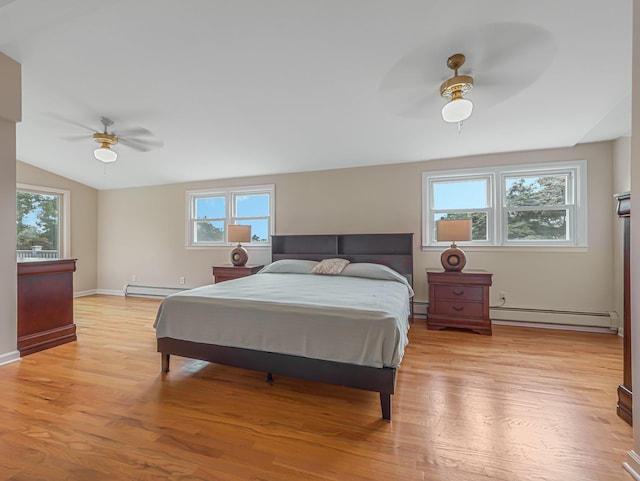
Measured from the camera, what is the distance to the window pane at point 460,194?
3928mm

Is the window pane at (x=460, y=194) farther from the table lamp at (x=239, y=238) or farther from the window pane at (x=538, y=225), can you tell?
the table lamp at (x=239, y=238)

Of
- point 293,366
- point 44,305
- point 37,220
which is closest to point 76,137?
point 37,220

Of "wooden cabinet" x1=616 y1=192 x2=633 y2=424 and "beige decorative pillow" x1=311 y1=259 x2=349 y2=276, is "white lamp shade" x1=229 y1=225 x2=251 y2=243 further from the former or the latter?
"wooden cabinet" x1=616 y1=192 x2=633 y2=424

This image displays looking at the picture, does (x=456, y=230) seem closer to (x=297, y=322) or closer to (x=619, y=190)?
(x=619, y=190)

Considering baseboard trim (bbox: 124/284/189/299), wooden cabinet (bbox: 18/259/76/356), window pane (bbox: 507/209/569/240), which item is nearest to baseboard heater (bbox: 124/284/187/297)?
baseboard trim (bbox: 124/284/189/299)

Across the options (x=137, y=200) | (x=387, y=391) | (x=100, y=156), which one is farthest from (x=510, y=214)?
(x=137, y=200)

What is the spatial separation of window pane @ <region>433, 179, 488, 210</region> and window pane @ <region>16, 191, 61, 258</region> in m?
6.23

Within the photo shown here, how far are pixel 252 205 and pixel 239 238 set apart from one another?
804 millimetres

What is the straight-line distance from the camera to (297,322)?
1.90 metres

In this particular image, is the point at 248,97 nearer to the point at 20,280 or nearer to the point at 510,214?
the point at 20,280

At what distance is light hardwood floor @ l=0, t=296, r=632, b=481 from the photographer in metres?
1.32

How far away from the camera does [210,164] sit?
4.52m

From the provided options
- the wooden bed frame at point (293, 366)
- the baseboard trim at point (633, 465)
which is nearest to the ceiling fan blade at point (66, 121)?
the wooden bed frame at point (293, 366)

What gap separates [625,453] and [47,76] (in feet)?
16.7
